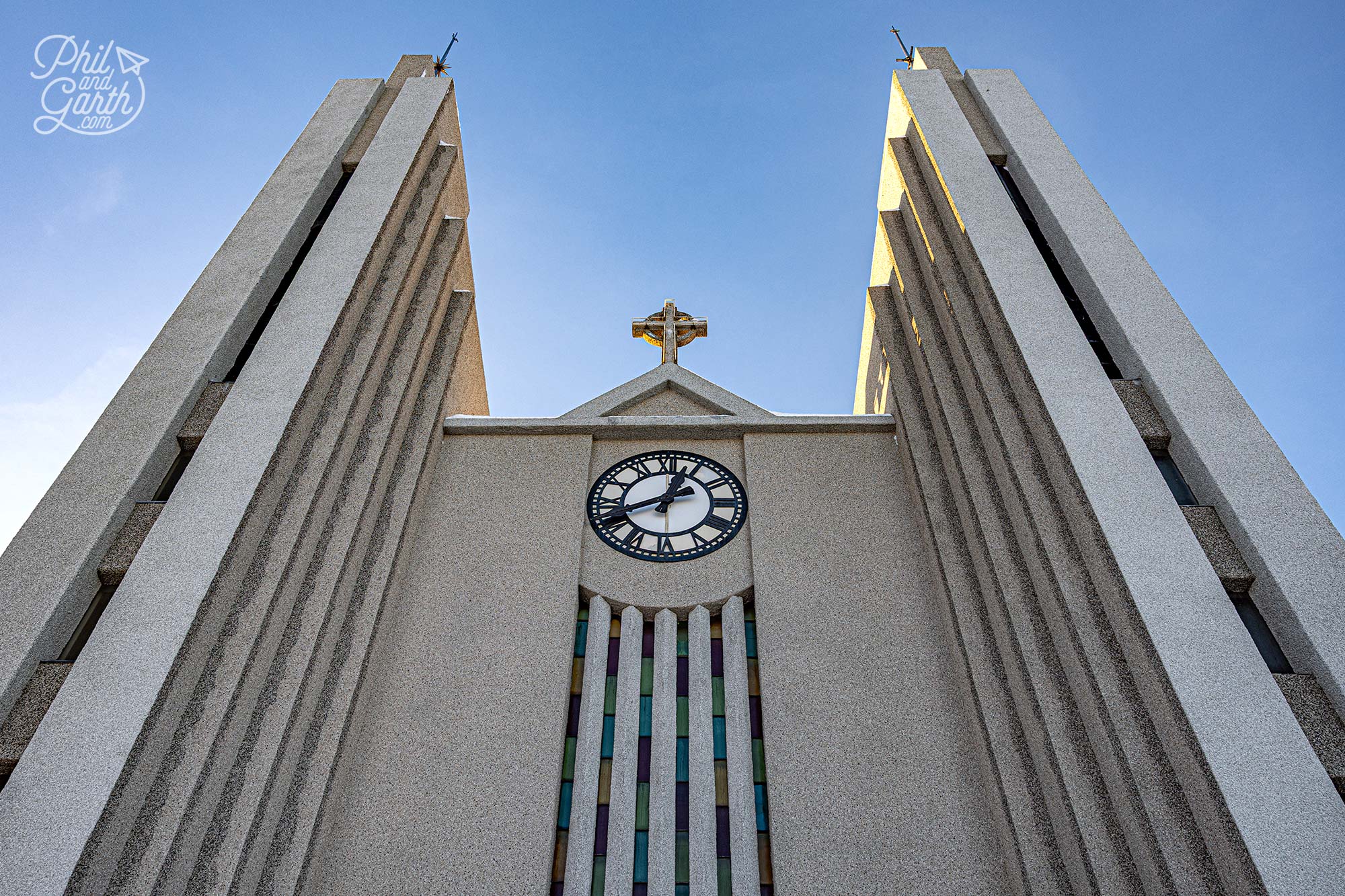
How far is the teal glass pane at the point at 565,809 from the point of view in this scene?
8625 mm

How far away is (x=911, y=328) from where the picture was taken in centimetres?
1238

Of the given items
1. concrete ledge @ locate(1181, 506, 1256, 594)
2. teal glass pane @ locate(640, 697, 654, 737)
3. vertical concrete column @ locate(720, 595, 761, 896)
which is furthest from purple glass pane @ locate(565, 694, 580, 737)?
concrete ledge @ locate(1181, 506, 1256, 594)

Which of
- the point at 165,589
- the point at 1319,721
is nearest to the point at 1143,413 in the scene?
the point at 1319,721

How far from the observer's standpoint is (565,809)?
8.77 metres

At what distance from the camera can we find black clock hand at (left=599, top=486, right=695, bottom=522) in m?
11.4

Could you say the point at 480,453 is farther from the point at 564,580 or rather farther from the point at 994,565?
the point at 994,565

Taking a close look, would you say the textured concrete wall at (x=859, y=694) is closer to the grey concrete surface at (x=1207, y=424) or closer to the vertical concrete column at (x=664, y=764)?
the vertical concrete column at (x=664, y=764)

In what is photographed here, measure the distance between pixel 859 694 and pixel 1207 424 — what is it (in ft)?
12.7

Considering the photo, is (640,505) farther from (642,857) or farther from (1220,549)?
(1220,549)

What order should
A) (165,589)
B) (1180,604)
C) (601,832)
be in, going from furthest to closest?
(601,832) → (165,589) → (1180,604)

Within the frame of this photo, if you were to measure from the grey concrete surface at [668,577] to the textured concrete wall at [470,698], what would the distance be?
12.5 inches

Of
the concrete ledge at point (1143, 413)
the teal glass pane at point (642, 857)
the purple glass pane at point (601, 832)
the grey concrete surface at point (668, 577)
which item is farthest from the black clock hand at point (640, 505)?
the concrete ledge at point (1143, 413)

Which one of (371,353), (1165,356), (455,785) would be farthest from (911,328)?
(455,785)

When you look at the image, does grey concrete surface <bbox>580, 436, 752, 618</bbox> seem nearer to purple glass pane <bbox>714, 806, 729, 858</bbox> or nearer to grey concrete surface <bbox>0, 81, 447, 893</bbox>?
purple glass pane <bbox>714, 806, 729, 858</bbox>
